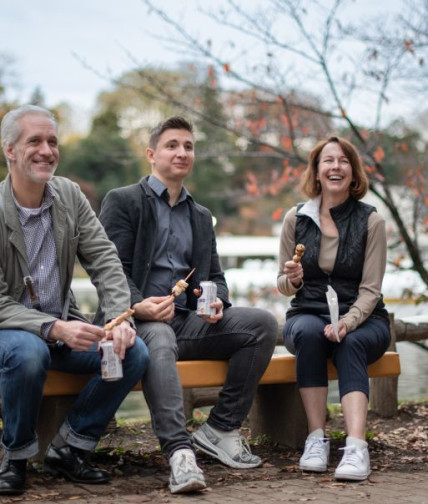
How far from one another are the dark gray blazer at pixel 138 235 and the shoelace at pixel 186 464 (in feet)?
2.97

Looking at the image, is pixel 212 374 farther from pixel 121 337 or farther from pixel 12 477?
pixel 12 477

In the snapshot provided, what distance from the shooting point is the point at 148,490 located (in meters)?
4.03

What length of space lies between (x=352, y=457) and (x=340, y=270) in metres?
1.06

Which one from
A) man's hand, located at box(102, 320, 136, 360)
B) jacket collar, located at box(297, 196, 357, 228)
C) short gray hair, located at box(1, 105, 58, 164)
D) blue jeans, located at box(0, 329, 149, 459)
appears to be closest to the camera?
blue jeans, located at box(0, 329, 149, 459)

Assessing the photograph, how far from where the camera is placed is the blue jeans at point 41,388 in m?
3.81

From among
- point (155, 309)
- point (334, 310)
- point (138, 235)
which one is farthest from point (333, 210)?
point (155, 309)

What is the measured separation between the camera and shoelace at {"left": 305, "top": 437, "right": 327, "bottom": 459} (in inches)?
177

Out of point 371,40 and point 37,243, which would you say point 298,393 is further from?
point 371,40

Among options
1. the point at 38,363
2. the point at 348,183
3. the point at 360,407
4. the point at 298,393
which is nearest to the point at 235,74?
the point at 348,183

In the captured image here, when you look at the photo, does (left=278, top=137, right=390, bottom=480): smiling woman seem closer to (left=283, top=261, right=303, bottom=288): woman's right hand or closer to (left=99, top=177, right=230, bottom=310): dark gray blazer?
(left=283, top=261, right=303, bottom=288): woman's right hand

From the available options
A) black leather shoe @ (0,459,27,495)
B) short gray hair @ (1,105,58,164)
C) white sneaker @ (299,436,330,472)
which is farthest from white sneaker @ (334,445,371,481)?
short gray hair @ (1,105,58,164)

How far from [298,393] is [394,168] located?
658cm

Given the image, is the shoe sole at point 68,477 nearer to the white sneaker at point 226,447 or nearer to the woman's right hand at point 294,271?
the white sneaker at point 226,447

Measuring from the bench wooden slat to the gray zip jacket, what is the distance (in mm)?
304
